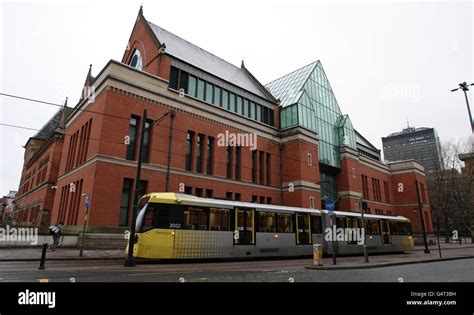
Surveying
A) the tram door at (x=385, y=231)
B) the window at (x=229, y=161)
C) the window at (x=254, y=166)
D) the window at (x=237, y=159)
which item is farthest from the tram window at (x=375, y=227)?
the window at (x=229, y=161)

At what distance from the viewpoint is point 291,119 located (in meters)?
→ 36.2

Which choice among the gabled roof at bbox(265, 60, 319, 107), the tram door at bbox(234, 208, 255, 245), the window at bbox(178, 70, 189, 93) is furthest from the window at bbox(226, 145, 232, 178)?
the tram door at bbox(234, 208, 255, 245)

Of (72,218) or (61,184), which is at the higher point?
(61,184)

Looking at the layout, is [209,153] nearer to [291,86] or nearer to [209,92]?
[209,92]

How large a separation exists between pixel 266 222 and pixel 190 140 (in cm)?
1243

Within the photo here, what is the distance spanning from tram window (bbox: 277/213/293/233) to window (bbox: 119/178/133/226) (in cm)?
1123

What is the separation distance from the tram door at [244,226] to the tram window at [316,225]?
18.2 feet

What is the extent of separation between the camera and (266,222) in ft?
59.5

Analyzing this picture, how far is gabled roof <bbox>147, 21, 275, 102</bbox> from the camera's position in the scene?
3082 centimetres

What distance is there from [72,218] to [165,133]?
10518 millimetres

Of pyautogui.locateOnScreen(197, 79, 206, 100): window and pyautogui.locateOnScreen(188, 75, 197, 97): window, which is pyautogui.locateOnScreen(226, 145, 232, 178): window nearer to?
pyautogui.locateOnScreen(197, 79, 206, 100): window

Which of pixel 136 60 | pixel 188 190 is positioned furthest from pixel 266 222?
pixel 136 60
